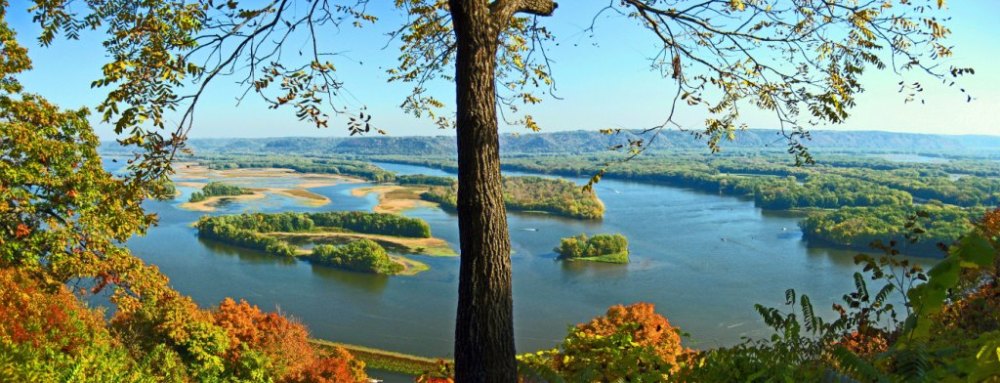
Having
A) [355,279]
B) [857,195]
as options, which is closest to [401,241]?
[355,279]

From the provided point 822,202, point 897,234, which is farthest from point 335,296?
point 822,202

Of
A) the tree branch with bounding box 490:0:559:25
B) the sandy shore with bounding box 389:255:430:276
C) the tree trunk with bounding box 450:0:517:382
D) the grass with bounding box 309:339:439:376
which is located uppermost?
the tree branch with bounding box 490:0:559:25

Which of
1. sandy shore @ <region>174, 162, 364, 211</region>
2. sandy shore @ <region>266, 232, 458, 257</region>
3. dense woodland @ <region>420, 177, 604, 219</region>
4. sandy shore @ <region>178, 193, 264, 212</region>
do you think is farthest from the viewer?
sandy shore @ <region>174, 162, 364, 211</region>

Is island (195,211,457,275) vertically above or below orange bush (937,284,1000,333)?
below

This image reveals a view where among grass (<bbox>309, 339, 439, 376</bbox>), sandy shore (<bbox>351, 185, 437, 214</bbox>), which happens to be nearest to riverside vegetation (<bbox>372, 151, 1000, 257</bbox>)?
grass (<bbox>309, 339, 439, 376</bbox>)

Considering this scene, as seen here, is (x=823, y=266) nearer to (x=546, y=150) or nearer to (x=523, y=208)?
(x=523, y=208)

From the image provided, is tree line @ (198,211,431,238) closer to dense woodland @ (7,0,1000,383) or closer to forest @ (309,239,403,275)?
forest @ (309,239,403,275)

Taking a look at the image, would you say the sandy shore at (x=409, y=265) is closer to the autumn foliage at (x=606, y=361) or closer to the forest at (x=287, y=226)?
the forest at (x=287, y=226)
